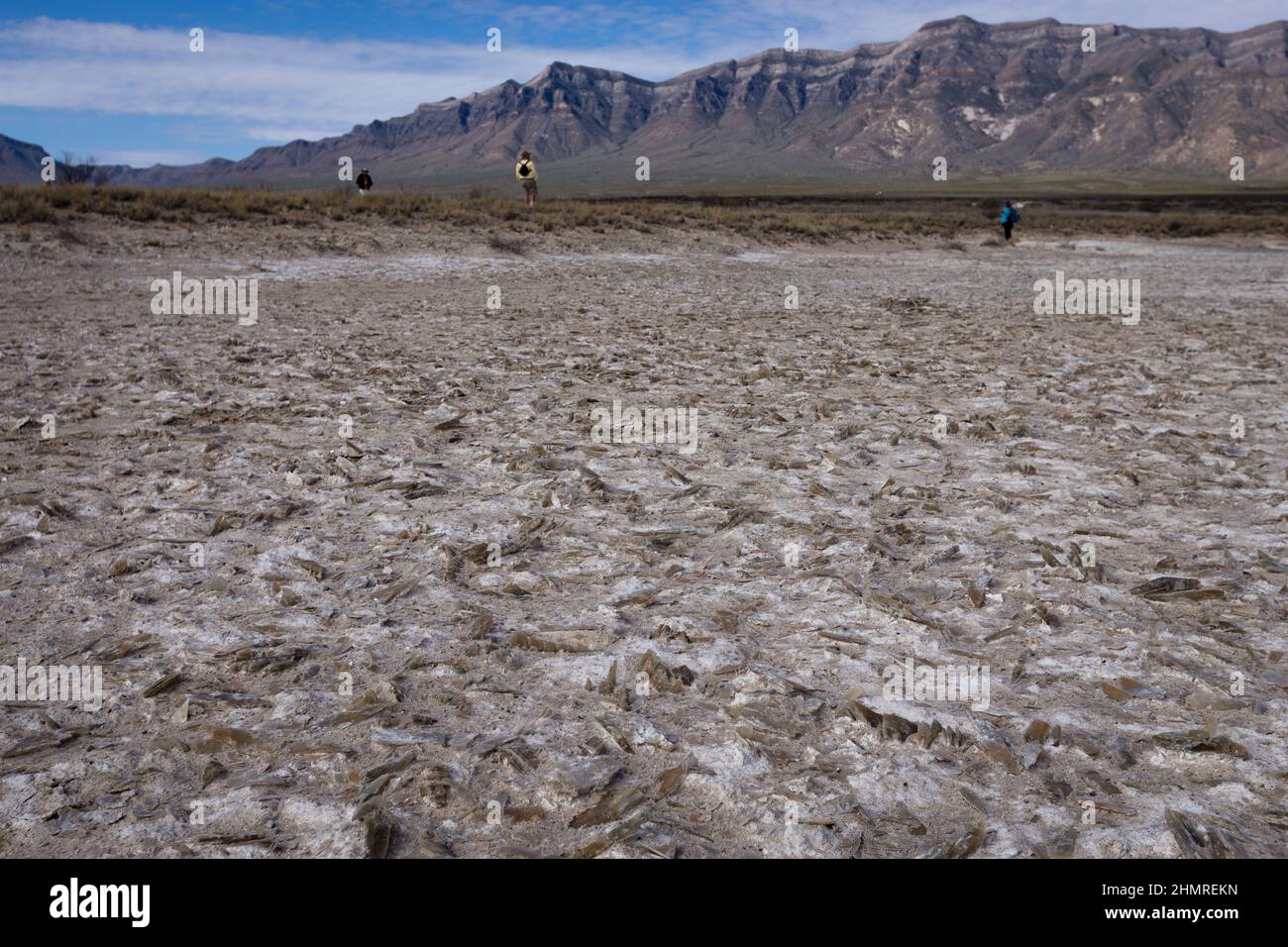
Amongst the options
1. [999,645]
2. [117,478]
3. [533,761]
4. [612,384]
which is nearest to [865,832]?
[533,761]

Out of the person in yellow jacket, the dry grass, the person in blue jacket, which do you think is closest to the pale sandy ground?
the dry grass

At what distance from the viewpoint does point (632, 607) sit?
5145 mm

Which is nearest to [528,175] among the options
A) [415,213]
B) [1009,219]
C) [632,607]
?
[415,213]

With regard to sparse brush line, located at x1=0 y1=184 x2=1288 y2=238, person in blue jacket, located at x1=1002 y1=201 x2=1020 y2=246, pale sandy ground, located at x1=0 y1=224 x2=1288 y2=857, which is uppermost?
person in blue jacket, located at x1=1002 y1=201 x2=1020 y2=246

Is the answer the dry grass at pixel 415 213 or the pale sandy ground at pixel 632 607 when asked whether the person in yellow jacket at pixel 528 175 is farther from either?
the pale sandy ground at pixel 632 607

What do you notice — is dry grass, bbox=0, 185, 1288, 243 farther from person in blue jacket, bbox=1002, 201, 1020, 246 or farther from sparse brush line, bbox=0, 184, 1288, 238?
person in blue jacket, bbox=1002, 201, 1020, 246

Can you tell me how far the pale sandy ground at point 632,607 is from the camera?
134 inches

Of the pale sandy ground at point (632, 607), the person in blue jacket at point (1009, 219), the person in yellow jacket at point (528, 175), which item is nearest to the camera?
the pale sandy ground at point (632, 607)

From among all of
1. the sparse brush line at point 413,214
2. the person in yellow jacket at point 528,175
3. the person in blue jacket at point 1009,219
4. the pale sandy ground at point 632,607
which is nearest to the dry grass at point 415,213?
the sparse brush line at point 413,214

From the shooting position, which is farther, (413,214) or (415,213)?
(415,213)

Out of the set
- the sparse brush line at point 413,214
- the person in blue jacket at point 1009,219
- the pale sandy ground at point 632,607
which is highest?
the person in blue jacket at point 1009,219

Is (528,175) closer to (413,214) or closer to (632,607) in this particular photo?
(413,214)

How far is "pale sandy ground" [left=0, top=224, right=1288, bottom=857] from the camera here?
11.2ft
